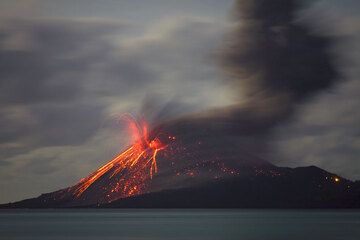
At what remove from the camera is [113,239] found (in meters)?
122

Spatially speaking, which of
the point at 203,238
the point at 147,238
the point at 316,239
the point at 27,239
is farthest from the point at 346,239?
the point at 27,239

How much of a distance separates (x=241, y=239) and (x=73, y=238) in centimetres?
3380

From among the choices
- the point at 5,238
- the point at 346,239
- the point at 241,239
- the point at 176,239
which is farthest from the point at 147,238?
the point at 346,239

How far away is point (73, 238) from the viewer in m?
126

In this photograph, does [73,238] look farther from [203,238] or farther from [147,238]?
[203,238]

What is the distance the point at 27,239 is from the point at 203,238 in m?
35.1

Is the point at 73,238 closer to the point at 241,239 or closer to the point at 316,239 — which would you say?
the point at 241,239

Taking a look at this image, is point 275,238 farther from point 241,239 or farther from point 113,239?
point 113,239

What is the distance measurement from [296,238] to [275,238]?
431cm

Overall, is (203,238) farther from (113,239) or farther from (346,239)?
(346,239)

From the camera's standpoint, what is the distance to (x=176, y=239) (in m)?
122

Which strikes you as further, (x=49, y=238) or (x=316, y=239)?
(x=49, y=238)

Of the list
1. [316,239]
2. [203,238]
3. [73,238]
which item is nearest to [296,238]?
[316,239]

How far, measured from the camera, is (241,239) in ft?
392
